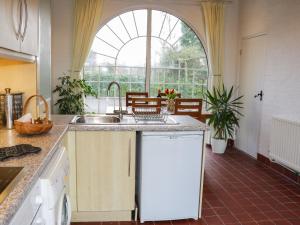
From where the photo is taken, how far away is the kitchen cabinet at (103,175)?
2455mm

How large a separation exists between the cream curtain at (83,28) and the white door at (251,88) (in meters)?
2.66

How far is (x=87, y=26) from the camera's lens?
16.3ft

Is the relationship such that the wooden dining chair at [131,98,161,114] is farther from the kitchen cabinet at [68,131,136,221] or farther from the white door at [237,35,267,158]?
the white door at [237,35,267,158]

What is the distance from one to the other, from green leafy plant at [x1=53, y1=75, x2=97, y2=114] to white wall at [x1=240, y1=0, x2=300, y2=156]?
2850 millimetres

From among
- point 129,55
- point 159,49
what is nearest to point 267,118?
point 159,49

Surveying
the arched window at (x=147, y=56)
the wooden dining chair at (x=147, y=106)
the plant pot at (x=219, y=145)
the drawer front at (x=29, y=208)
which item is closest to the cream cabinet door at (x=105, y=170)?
the wooden dining chair at (x=147, y=106)

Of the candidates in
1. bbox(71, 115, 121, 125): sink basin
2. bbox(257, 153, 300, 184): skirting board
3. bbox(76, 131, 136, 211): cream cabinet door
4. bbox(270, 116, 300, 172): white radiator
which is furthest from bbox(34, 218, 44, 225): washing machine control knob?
bbox(257, 153, 300, 184): skirting board

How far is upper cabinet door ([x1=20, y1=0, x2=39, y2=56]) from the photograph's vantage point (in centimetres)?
199

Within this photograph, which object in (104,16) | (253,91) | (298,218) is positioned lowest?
(298,218)

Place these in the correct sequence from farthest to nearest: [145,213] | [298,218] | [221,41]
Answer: [221,41]
[298,218]
[145,213]

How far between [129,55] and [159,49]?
575 mm

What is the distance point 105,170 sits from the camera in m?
2.51

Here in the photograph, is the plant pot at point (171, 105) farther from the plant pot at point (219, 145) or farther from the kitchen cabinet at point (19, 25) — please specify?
the kitchen cabinet at point (19, 25)

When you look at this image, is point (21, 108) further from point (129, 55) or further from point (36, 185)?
point (129, 55)
